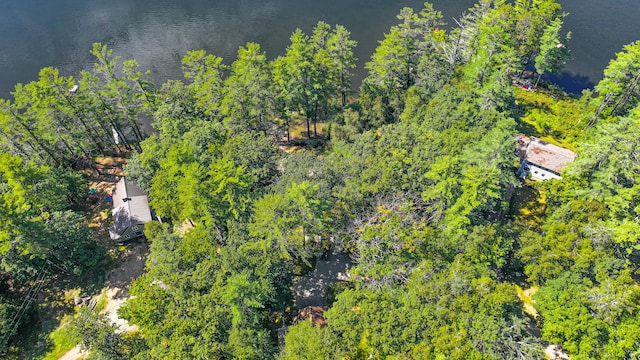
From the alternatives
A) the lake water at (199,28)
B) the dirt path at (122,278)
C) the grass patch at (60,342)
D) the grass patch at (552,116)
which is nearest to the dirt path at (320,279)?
the dirt path at (122,278)

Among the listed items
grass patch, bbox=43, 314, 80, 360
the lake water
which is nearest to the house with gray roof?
grass patch, bbox=43, 314, 80, 360

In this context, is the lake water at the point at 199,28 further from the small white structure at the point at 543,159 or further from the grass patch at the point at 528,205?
the grass patch at the point at 528,205

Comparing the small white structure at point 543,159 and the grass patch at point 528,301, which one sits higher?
the small white structure at point 543,159

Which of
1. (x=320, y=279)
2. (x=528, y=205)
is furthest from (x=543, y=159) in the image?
(x=320, y=279)

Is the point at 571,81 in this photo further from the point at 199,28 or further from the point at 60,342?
the point at 60,342

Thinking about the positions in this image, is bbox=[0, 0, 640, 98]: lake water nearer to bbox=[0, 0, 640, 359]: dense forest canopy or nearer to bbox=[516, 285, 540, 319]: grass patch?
bbox=[0, 0, 640, 359]: dense forest canopy

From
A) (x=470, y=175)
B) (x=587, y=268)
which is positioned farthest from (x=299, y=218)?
(x=587, y=268)

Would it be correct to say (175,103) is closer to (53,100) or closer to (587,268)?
(53,100)

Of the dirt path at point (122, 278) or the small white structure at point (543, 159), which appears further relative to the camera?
the small white structure at point (543, 159)
